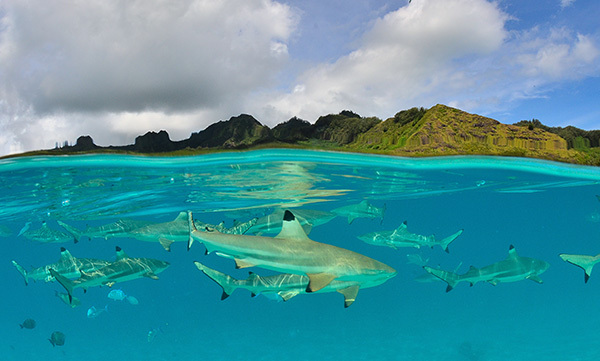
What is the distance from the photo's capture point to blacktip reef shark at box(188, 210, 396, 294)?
14.9ft

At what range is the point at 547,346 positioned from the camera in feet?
70.0

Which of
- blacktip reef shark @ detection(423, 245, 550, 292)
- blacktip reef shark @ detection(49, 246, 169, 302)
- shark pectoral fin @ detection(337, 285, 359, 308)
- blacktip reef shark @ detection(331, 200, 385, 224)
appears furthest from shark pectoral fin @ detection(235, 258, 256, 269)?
blacktip reef shark @ detection(331, 200, 385, 224)

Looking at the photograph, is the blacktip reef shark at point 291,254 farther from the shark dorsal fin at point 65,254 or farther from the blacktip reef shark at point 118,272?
the shark dorsal fin at point 65,254

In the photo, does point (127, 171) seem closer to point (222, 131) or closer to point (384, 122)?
point (222, 131)

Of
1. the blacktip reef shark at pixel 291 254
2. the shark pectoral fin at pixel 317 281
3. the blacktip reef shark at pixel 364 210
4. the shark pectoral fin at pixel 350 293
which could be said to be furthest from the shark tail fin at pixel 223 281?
the blacktip reef shark at pixel 364 210

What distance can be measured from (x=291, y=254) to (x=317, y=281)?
0.51 m

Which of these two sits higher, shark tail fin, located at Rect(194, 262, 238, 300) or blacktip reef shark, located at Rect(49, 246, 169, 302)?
shark tail fin, located at Rect(194, 262, 238, 300)

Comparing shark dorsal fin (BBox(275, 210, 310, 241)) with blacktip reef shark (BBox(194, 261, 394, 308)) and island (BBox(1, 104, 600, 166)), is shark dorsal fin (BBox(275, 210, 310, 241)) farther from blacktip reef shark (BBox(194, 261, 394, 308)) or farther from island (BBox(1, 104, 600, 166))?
island (BBox(1, 104, 600, 166))

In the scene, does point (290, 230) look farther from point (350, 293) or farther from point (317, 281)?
point (350, 293)

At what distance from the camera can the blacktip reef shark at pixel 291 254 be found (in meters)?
4.53

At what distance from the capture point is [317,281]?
4.51 meters

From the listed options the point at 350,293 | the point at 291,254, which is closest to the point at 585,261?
the point at 350,293

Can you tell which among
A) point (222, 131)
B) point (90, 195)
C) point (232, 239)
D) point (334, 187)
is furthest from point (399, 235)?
point (90, 195)

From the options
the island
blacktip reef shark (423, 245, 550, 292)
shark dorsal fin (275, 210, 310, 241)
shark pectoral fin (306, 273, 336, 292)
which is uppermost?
the island
